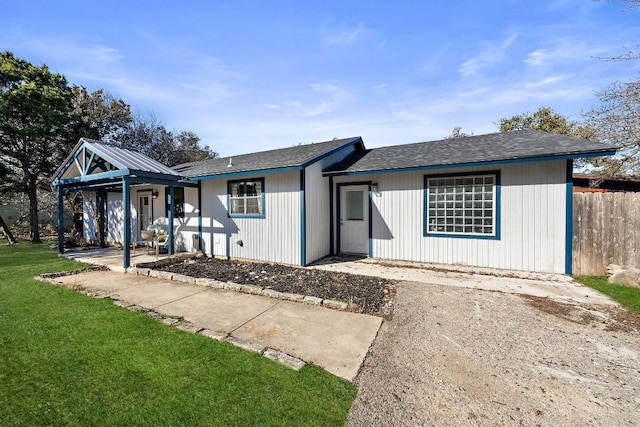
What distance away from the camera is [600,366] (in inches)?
114

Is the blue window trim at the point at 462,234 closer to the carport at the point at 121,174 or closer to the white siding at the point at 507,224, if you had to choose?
the white siding at the point at 507,224

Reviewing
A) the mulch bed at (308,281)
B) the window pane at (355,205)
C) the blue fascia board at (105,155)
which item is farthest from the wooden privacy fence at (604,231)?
the blue fascia board at (105,155)

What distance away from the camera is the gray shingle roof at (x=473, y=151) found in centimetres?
602

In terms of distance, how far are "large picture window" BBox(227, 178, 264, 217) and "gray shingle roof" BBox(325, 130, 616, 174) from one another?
88.3 inches

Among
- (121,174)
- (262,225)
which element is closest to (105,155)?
(121,174)

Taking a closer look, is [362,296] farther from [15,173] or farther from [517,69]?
[15,173]

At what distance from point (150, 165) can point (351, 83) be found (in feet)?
27.3

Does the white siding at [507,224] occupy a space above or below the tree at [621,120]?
below

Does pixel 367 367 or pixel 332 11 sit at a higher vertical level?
pixel 332 11

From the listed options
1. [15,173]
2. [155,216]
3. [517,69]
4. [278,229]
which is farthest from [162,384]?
[15,173]

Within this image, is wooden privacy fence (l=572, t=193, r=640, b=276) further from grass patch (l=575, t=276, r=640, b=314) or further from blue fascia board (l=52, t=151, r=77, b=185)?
blue fascia board (l=52, t=151, r=77, b=185)

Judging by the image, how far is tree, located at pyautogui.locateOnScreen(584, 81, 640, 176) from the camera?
9.73 meters

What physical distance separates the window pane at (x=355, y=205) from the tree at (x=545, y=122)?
15.3 meters

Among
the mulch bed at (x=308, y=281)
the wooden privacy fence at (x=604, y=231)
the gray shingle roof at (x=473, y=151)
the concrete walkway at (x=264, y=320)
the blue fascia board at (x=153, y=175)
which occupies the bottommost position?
the concrete walkway at (x=264, y=320)
